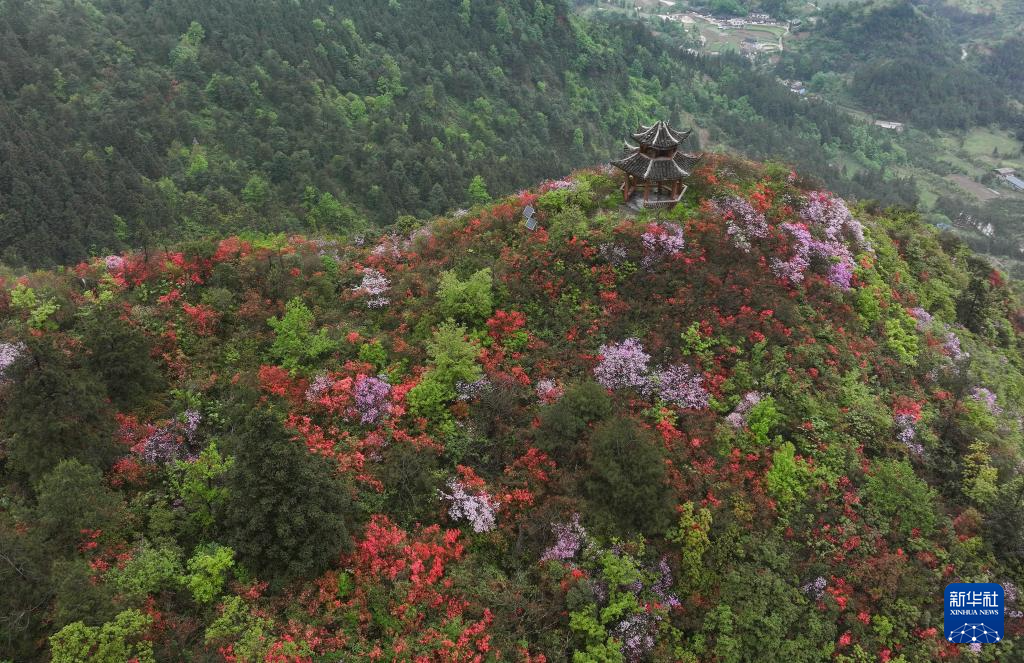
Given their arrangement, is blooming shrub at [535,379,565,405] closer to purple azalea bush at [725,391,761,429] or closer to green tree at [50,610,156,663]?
purple azalea bush at [725,391,761,429]

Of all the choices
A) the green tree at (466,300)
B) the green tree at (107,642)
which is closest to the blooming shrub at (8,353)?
the green tree at (107,642)

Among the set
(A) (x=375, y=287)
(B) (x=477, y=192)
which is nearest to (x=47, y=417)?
(A) (x=375, y=287)

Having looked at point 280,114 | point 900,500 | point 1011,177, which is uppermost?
point 900,500

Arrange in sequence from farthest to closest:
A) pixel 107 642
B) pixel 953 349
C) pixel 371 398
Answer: pixel 953 349 < pixel 371 398 < pixel 107 642

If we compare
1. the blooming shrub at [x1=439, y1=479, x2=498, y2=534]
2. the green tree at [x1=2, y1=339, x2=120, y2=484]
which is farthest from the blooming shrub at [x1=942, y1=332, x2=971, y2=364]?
the green tree at [x1=2, y1=339, x2=120, y2=484]

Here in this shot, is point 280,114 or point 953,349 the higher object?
point 953,349

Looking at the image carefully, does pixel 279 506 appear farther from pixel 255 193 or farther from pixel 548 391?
pixel 255 193

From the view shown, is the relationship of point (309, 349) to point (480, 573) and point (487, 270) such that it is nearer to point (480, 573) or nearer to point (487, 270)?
point (487, 270)
